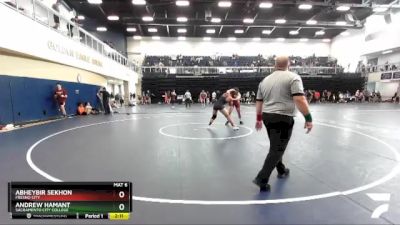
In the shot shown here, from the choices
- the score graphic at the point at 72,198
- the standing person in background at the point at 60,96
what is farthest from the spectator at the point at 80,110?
the score graphic at the point at 72,198

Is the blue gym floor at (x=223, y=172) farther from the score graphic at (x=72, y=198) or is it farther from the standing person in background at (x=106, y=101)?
the standing person in background at (x=106, y=101)

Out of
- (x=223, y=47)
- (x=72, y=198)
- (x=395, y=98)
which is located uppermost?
(x=223, y=47)

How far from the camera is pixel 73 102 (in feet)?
59.7

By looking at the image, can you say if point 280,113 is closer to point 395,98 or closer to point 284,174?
point 284,174

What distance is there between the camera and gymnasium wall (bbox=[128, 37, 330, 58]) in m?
42.7

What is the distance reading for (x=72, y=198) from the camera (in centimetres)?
252

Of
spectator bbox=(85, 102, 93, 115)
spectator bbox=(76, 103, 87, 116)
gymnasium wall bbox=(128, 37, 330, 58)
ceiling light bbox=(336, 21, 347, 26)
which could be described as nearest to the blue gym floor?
spectator bbox=(76, 103, 87, 116)

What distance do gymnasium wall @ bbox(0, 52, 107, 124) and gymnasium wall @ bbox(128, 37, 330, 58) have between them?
24702mm

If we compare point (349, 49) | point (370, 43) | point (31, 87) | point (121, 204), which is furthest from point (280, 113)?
point (349, 49)

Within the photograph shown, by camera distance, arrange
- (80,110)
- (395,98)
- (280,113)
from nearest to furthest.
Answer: (280,113) → (80,110) → (395,98)

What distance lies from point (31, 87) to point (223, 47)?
33723mm

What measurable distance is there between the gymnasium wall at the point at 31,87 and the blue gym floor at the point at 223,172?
12.2 ft

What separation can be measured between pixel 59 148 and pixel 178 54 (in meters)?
37.1

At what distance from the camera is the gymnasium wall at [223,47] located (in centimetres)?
4272
